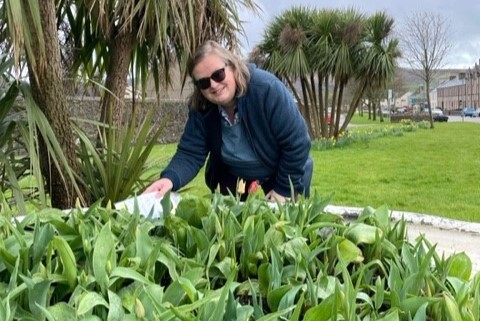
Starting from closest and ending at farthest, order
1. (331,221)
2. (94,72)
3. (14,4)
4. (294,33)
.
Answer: (331,221) → (14,4) → (94,72) → (294,33)

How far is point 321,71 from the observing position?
13.3 metres

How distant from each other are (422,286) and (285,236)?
34 centimetres

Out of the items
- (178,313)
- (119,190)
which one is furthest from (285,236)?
(119,190)

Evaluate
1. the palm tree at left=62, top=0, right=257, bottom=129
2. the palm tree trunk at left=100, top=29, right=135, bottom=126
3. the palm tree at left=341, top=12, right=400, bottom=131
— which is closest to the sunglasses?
the palm tree at left=62, top=0, right=257, bottom=129

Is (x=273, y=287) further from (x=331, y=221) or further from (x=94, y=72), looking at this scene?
(x=94, y=72)

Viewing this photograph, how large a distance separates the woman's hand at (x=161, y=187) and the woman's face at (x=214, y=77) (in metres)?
0.40

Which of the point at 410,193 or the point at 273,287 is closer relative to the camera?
the point at 273,287

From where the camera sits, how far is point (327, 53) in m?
12.9

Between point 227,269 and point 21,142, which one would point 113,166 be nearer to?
point 21,142

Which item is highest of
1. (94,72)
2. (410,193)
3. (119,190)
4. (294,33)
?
(294,33)

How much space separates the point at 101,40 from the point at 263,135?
78.4 inches

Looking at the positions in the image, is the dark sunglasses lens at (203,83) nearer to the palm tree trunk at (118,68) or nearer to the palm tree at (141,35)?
the palm tree at (141,35)

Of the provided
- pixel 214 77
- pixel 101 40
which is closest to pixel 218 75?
pixel 214 77

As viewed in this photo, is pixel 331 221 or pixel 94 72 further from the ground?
pixel 94 72
